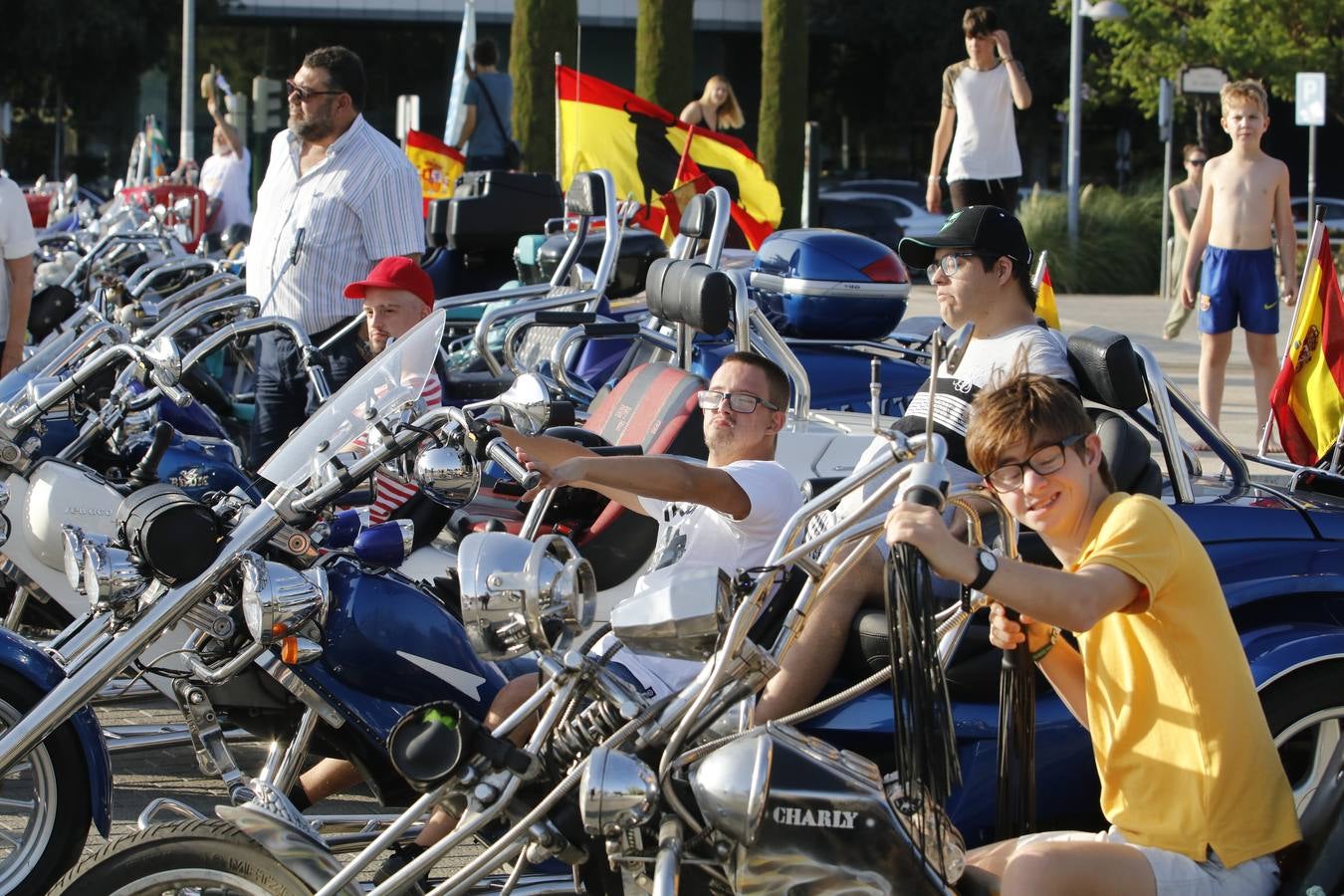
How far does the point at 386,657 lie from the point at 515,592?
0.92 metres

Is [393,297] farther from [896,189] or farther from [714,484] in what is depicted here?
[896,189]

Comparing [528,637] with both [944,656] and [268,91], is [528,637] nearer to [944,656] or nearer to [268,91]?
[944,656]

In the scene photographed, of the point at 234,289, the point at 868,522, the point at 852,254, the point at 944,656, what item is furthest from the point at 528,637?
the point at 234,289

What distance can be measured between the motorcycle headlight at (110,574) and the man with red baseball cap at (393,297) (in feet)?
6.87

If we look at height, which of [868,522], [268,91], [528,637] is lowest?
[528,637]

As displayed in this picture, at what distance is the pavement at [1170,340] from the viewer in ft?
34.3

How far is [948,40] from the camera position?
3872 cm

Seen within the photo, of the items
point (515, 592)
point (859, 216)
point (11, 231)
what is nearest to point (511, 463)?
point (515, 592)

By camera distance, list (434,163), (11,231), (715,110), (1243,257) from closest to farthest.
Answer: (11,231), (1243,257), (715,110), (434,163)

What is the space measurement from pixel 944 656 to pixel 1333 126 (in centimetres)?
4041

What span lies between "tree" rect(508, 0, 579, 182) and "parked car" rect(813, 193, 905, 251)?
14.0 ft

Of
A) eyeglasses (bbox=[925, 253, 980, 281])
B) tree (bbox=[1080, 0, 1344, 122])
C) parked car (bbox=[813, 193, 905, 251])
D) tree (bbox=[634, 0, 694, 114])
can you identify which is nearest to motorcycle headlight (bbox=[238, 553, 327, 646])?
eyeglasses (bbox=[925, 253, 980, 281])

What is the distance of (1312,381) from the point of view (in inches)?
232

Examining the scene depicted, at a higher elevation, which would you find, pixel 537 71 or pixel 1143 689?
pixel 537 71
